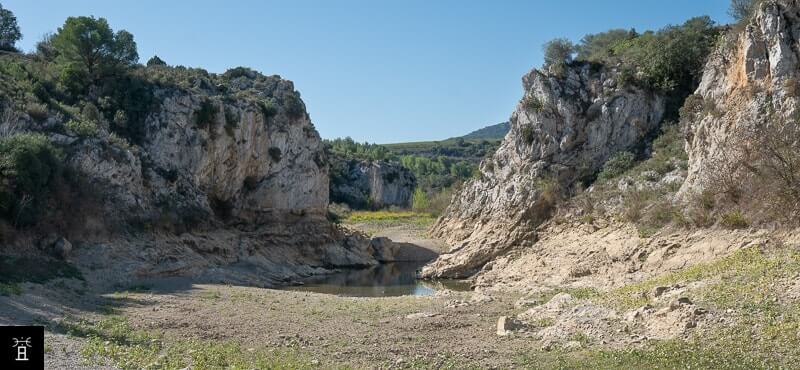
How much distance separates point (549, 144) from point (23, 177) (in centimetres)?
2778

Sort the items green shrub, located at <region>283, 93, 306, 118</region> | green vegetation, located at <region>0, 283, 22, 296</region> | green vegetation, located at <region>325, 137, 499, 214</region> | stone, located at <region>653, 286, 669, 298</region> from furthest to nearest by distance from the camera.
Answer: green vegetation, located at <region>325, 137, 499, 214</region> < green shrub, located at <region>283, 93, 306, 118</region> < green vegetation, located at <region>0, 283, 22, 296</region> < stone, located at <region>653, 286, 669, 298</region>

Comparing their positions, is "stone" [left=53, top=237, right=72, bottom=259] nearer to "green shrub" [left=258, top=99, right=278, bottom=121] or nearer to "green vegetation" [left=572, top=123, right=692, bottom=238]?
"green shrub" [left=258, top=99, right=278, bottom=121]

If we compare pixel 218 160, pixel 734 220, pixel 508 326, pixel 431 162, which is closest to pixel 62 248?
pixel 218 160

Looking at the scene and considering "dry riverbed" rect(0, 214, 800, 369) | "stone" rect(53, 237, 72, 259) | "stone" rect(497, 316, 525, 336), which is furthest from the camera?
"stone" rect(53, 237, 72, 259)

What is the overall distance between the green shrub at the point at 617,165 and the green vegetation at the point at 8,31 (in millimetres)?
49683

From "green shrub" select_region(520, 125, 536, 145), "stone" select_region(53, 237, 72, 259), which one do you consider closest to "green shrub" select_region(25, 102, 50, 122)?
"stone" select_region(53, 237, 72, 259)

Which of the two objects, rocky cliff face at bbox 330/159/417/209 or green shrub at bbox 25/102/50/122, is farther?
rocky cliff face at bbox 330/159/417/209

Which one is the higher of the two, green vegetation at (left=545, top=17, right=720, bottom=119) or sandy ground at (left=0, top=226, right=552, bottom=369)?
green vegetation at (left=545, top=17, right=720, bottom=119)

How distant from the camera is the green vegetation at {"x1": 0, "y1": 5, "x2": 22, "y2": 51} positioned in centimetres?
5353

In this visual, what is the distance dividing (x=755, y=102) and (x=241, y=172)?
1235 inches

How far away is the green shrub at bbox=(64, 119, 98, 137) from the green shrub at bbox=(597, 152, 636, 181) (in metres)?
27.3

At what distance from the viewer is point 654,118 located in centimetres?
3531

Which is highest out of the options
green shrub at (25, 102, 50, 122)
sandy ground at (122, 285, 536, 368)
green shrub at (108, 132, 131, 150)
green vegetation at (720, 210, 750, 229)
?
green shrub at (25, 102, 50, 122)

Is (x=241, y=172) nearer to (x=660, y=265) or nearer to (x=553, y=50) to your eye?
(x=553, y=50)
